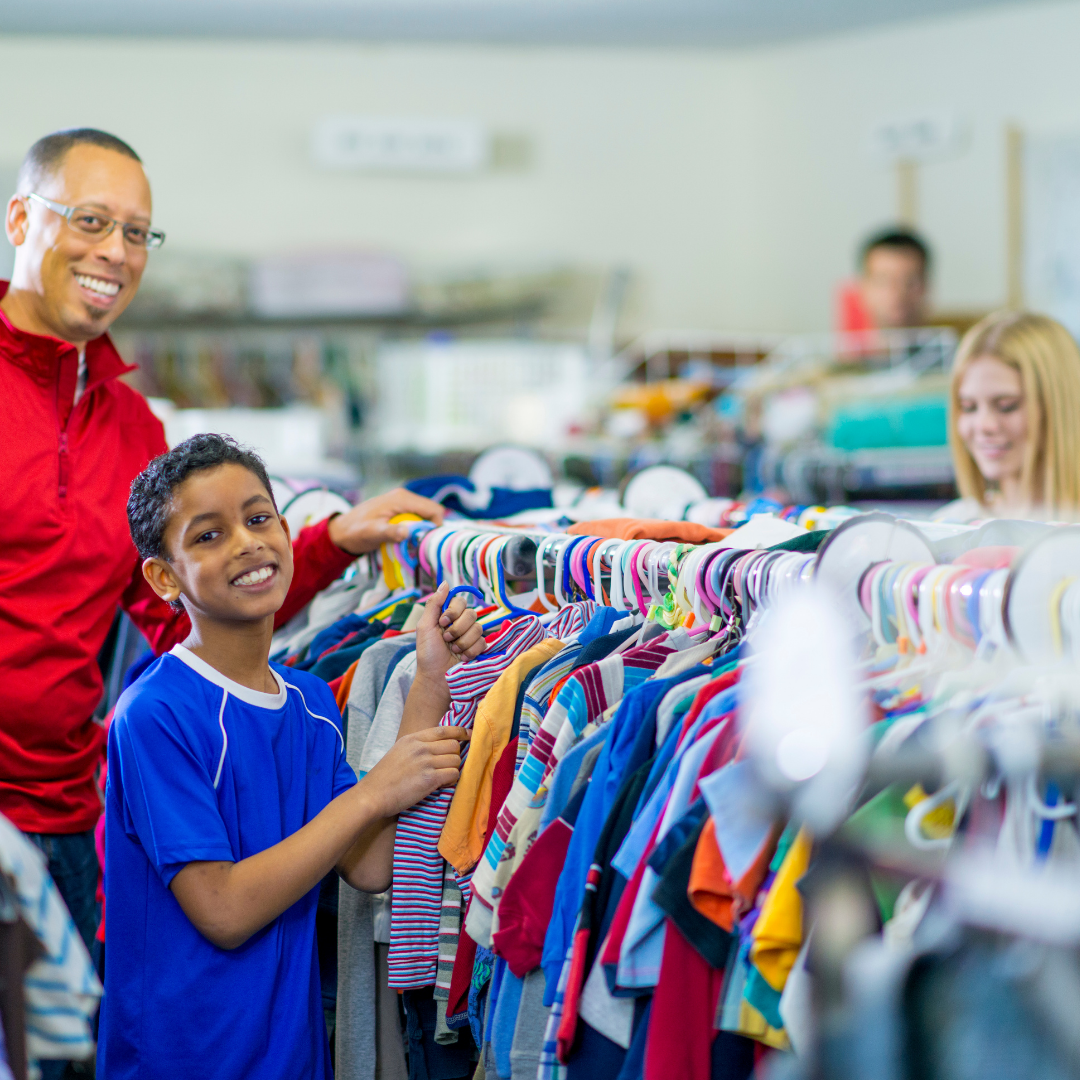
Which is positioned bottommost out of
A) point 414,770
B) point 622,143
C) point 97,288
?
point 414,770

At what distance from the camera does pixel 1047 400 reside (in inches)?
92.8

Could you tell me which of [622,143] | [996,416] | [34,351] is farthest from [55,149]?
[622,143]

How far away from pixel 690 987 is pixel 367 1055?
566mm

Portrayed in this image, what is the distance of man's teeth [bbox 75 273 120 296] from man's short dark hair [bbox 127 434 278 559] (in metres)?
0.43

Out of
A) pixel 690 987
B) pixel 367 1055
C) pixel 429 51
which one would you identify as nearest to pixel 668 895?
pixel 690 987

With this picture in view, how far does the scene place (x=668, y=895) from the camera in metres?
1.09

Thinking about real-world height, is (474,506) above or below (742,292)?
below

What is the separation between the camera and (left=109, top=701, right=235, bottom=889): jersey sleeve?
1.22m

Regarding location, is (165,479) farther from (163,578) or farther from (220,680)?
(220,680)

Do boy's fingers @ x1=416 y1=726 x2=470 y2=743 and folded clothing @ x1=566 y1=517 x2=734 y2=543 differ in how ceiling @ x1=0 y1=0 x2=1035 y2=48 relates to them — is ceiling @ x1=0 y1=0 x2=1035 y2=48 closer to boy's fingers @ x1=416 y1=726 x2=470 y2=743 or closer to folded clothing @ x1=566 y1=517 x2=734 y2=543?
folded clothing @ x1=566 y1=517 x2=734 y2=543

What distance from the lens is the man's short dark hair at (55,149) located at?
5.39 feet

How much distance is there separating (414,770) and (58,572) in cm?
63

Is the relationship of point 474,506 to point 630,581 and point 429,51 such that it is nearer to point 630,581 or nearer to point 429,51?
point 630,581

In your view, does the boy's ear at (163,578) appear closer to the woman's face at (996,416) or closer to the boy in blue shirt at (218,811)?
the boy in blue shirt at (218,811)
